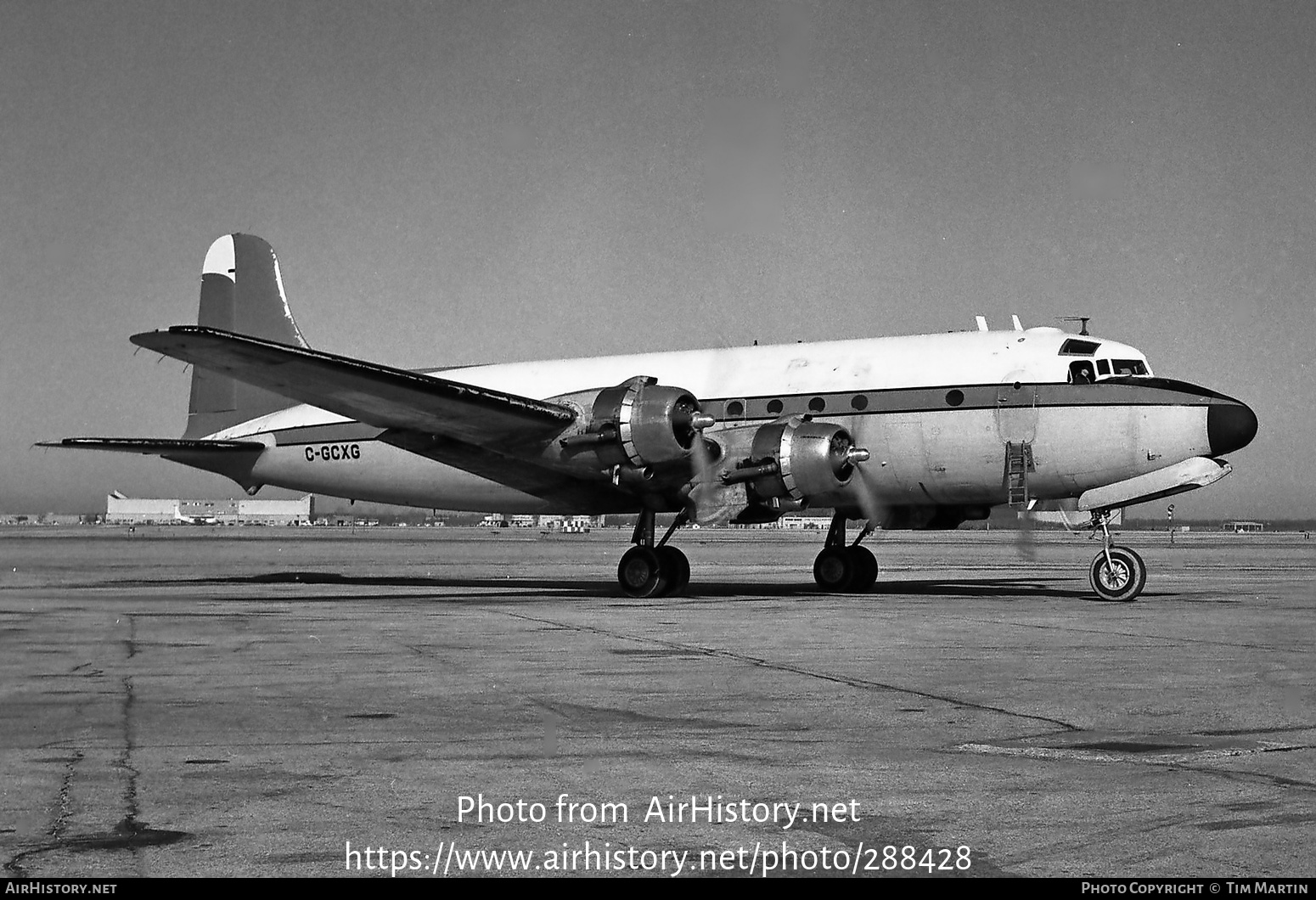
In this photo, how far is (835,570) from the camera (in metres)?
22.9

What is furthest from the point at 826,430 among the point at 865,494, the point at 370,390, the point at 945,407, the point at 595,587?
the point at 370,390

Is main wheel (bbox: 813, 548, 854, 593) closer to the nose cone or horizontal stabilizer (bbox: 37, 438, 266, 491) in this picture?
the nose cone

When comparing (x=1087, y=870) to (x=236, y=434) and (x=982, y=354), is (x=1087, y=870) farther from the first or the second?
(x=236, y=434)

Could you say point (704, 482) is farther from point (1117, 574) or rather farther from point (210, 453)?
point (210, 453)

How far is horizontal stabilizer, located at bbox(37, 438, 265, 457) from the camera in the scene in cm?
2525

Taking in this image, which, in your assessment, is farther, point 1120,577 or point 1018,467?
point 1018,467

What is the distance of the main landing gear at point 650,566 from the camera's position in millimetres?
20683

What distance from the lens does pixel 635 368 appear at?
2375 cm

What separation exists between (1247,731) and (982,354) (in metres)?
13.7

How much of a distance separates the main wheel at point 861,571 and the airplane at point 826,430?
40mm

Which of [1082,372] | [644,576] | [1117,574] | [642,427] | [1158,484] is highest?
[1082,372]

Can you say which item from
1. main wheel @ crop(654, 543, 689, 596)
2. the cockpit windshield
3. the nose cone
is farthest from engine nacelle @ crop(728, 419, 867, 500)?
the nose cone

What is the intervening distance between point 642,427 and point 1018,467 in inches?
239

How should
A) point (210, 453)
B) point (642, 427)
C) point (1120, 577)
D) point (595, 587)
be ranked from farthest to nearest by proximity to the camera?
1. point (210, 453)
2. point (595, 587)
3. point (642, 427)
4. point (1120, 577)
